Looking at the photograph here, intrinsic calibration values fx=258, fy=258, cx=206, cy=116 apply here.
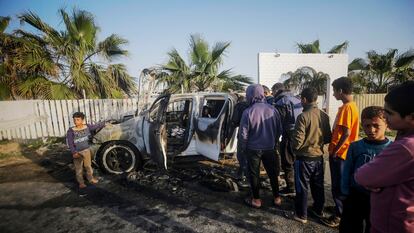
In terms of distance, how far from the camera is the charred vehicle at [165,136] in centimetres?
522

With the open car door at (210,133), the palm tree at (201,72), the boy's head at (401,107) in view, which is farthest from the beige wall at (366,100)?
the boy's head at (401,107)

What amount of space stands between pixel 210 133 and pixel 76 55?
21.1 ft

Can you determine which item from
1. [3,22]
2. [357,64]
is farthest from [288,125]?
[357,64]

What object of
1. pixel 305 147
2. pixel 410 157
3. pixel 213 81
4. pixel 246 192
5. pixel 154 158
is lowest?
pixel 246 192

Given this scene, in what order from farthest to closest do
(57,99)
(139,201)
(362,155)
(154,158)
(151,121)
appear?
(57,99)
(151,121)
(154,158)
(139,201)
(362,155)

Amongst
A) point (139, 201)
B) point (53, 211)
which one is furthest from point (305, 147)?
→ point (53, 211)

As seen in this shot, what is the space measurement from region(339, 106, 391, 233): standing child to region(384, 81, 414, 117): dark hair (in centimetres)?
94

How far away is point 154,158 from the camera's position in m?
5.18

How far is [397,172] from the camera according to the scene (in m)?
1.29

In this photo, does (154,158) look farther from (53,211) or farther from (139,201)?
(53,211)

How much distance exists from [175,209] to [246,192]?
1.31 meters

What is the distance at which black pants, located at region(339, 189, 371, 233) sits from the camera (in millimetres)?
2254

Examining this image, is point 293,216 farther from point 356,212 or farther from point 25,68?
point 25,68

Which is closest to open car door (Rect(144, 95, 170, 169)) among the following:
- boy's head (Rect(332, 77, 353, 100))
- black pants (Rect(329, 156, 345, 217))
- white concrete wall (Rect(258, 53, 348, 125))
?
black pants (Rect(329, 156, 345, 217))
